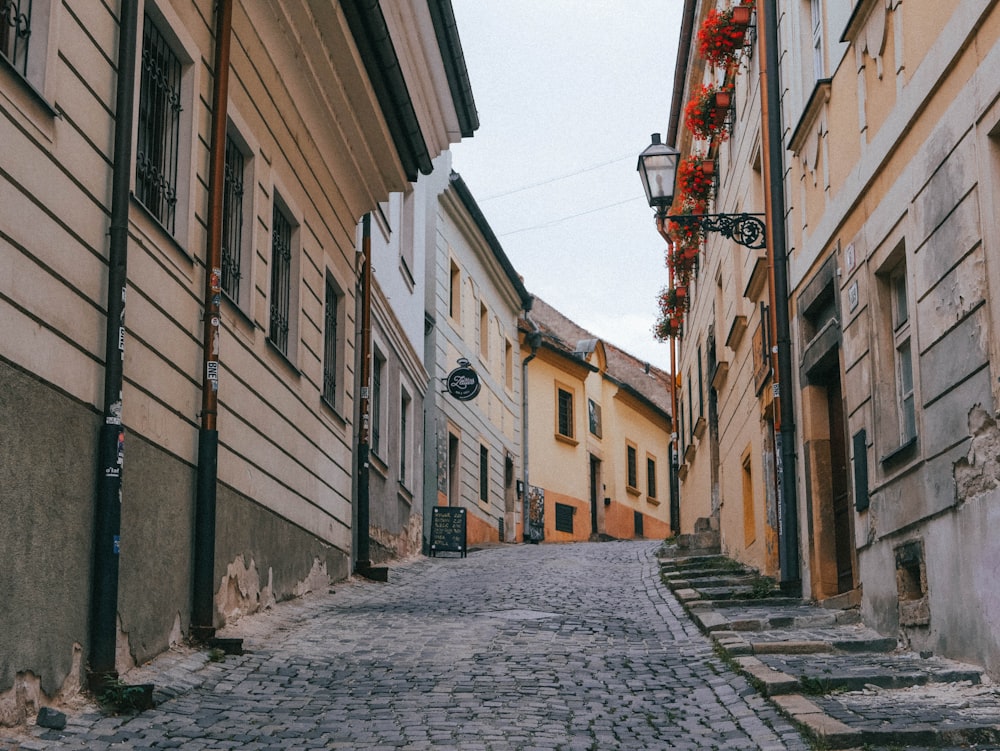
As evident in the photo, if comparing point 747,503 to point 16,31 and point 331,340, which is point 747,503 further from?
point 16,31

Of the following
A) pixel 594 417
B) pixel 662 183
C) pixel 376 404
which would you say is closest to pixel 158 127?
pixel 662 183

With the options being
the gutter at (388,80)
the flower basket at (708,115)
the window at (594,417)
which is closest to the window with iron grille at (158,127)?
the gutter at (388,80)

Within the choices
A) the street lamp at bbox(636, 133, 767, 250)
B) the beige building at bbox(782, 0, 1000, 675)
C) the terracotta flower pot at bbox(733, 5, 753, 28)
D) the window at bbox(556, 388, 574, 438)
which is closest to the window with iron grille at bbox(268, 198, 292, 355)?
the street lamp at bbox(636, 133, 767, 250)

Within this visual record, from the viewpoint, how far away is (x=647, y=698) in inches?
296

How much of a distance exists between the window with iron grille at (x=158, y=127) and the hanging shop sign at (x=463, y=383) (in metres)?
14.2

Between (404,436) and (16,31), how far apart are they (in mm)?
14383

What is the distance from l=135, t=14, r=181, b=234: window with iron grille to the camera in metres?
8.38

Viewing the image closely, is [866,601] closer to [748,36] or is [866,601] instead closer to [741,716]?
[741,716]

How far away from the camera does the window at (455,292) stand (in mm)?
25875

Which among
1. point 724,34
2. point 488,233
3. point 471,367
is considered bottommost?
point 471,367

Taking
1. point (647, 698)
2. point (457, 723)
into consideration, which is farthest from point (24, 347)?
point (647, 698)

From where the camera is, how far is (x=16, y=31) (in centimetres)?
637

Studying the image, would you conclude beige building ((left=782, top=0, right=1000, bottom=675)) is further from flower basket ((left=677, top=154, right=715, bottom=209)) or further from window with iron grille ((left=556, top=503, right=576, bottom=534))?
window with iron grille ((left=556, top=503, right=576, bottom=534))

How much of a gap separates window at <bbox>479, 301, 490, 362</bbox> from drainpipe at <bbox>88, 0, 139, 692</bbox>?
860 inches
